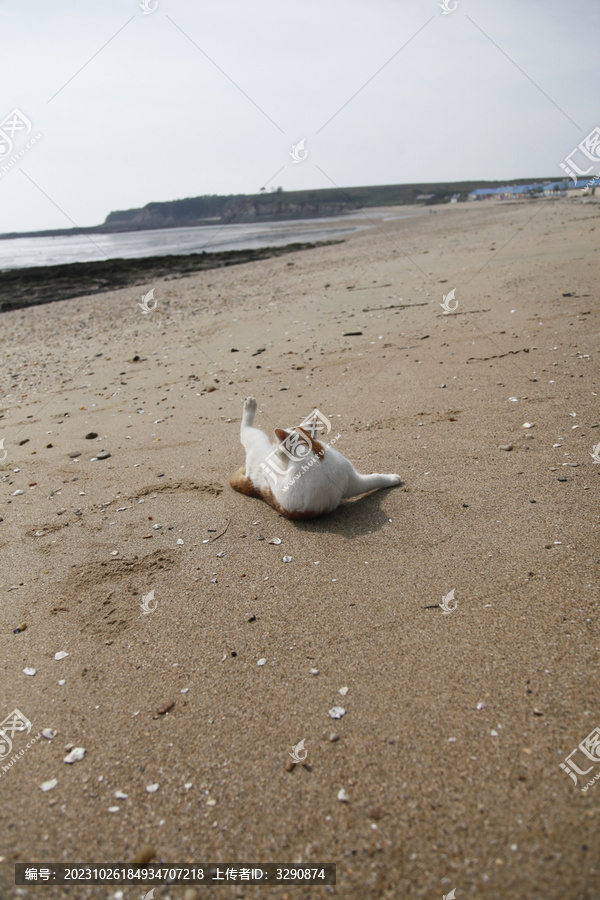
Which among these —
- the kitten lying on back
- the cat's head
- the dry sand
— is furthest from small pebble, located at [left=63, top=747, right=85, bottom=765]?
the cat's head

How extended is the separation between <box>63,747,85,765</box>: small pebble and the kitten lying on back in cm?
228

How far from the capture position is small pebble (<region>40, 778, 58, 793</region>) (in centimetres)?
271

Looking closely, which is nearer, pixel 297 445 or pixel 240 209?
pixel 297 445

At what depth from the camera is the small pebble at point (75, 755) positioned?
283 cm

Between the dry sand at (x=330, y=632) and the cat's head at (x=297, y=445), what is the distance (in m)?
0.59

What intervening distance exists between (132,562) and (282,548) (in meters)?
1.17

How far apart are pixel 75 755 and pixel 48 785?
17 cm

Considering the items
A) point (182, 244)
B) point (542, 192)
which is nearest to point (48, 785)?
point (182, 244)

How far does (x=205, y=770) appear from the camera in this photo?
2709mm

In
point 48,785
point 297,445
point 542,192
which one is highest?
point 542,192

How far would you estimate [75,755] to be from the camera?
2852mm

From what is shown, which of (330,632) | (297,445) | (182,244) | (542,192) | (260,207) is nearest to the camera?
(330,632)

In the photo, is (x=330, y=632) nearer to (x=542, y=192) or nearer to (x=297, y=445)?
(x=297, y=445)

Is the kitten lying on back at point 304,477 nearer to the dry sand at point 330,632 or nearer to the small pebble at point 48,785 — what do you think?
the dry sand at point 330,632
